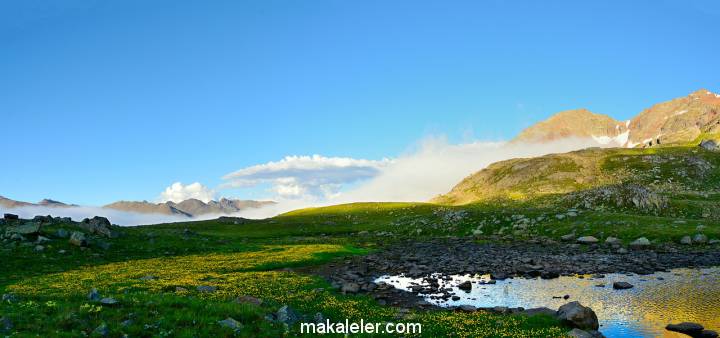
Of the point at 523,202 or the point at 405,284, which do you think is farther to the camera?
the point at 523,202

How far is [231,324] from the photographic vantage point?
20781mm

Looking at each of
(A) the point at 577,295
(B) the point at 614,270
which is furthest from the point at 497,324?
(B) the point at 614,270

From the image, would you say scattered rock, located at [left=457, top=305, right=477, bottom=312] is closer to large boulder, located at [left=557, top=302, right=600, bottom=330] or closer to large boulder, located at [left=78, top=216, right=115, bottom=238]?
large boulder, located at [left=557, top=302, right=600, bottom=330]

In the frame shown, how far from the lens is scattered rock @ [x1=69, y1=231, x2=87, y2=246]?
5912 cm

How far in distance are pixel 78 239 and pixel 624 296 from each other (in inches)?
2525

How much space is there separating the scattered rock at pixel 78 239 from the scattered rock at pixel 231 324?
49.4m

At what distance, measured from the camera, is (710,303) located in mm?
32438

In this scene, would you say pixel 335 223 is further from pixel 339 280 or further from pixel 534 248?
pixel 339 280

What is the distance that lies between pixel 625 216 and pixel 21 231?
320 ft

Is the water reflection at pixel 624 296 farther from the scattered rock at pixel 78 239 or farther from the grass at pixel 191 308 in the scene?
the scattered rock at pixel 78 239

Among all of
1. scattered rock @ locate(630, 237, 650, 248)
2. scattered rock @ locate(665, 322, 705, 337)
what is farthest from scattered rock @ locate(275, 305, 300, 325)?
scattered rock @ locate(630, 237, 650, 248)

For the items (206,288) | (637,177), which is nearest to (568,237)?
(206,288)

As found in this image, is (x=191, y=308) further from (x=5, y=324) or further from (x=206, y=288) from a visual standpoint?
(x=206, y=288)

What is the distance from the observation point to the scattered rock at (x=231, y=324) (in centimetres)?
2048
